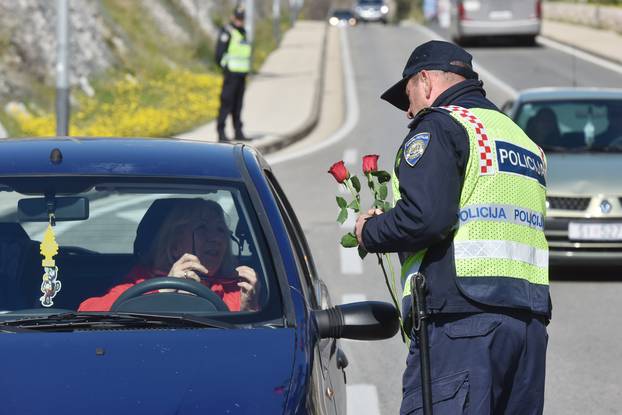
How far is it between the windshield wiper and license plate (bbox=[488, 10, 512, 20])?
37060 mm

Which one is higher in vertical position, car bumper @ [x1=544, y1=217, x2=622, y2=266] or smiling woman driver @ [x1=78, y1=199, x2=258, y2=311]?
smiling woman driver @ [x1=78, y1=199, x2=258, y2=311]

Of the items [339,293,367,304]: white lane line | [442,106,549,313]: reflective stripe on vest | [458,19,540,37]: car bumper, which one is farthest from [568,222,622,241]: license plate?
[458,19,540,37]: car bumper

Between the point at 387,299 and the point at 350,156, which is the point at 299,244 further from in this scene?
the point at 350,156

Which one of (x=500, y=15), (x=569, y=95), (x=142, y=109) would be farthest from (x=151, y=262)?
(x=500, y=15)

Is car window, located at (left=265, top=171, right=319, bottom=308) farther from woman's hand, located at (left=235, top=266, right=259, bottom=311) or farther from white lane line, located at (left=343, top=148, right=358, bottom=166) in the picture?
white lane line, located at (left=343, top=148, right=358, bottom=166)

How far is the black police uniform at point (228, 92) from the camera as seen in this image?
70.2 feet

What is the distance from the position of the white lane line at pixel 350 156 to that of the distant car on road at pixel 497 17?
19948 mm

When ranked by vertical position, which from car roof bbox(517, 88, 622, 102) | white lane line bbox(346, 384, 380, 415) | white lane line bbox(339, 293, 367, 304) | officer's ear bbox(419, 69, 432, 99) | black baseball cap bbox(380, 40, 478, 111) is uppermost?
black baseball cap bbox(380, 40, 478, 111)

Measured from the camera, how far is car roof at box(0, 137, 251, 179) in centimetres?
488

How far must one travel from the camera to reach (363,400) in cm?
735

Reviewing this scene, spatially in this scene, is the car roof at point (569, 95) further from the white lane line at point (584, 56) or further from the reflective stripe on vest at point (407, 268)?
the white lane line at point (584, 56)

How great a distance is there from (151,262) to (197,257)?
0.57ft

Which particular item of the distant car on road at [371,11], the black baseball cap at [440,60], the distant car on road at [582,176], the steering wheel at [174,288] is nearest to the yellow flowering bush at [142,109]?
the distant car on road at [582,176]

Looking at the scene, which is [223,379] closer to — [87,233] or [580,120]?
[87,233]
